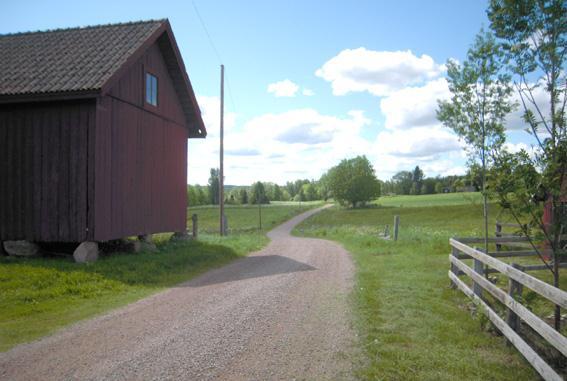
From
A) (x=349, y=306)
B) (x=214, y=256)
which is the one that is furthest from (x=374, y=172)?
(x=349, y=306)

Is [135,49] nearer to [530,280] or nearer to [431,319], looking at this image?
[431,319]

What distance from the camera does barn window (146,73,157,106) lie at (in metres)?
15.3

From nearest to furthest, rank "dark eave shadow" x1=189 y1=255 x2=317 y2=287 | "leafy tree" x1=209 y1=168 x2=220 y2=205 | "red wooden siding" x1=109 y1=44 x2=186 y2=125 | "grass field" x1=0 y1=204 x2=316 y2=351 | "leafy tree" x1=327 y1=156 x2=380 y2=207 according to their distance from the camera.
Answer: "grass field" x1=0 y1=204 x2=316 y2=351, "dark eave shadow" x1=189 y1=255 x2=317 y2=287, "red wooden siding" x1=109 y1=44 x2=186 y2=125, "leafy tree" x1=327 y1=156 x2=380 y2=207, "leafy tree" x1=209 y1=168 x2=220 y2=205

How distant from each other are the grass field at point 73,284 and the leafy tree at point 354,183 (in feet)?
214

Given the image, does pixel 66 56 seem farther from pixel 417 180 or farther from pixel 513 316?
pixel 417 180

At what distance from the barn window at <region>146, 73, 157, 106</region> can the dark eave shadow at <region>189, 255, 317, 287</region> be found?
687cm

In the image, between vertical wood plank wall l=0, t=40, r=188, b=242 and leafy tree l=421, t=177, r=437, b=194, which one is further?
leafy tree l=421, t=177, r=437, b=194

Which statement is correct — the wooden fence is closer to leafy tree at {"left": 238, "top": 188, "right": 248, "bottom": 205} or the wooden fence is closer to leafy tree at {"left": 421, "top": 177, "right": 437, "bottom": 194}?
leafy tree at {"left": 238, "top": 188, "right": 248, "bottom": 205}

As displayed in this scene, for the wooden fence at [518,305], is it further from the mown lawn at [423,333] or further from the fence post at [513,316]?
the mown lawn at [423,333]

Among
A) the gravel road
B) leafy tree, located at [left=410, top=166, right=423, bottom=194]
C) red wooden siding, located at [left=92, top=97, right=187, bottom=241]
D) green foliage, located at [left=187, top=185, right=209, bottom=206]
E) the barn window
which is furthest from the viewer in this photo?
leafy tree, located at [left=410, top=166, right=423, bottom=194]

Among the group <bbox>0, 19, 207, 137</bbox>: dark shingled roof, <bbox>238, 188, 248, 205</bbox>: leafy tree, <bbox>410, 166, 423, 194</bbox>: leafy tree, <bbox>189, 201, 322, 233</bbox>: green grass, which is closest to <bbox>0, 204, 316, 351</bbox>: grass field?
<bbox>0, 19, 207, 137</bbox>: dark shingled roof

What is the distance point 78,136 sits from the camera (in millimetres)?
12258

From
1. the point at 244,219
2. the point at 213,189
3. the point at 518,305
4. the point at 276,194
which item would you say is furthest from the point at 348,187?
the point at 276,194

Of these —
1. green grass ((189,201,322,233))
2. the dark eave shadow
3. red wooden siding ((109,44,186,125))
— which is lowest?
green grass ((189,201,322,233))
